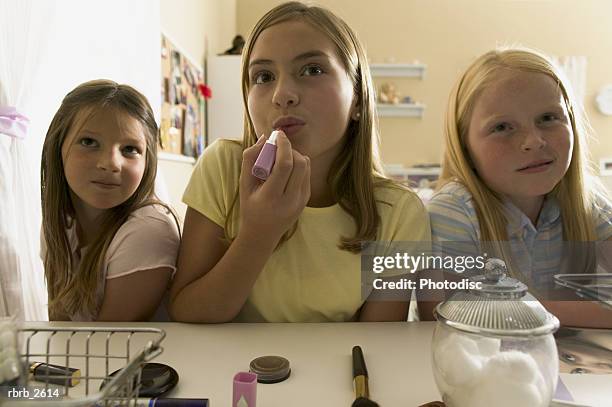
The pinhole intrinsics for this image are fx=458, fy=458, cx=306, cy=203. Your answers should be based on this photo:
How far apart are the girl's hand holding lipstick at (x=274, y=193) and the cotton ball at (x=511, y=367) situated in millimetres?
337

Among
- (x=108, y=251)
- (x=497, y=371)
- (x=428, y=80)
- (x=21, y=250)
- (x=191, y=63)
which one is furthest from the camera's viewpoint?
(x=428, y=80)

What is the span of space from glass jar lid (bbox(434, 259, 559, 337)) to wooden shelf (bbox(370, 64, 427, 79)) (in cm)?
317

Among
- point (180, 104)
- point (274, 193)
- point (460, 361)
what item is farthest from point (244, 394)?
point (180, 104)

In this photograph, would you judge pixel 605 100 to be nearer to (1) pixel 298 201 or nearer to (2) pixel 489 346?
(1) pixel 298 201

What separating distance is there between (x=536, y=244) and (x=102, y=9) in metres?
1.30

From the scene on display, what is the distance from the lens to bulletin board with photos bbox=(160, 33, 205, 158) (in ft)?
6.47

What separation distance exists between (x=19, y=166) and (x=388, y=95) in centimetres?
280

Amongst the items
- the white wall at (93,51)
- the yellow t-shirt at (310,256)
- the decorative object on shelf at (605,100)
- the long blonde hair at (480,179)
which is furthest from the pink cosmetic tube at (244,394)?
the decorative object on shelf at (605,100)

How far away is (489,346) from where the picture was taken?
0.34 metres

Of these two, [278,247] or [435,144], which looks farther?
[435,144]

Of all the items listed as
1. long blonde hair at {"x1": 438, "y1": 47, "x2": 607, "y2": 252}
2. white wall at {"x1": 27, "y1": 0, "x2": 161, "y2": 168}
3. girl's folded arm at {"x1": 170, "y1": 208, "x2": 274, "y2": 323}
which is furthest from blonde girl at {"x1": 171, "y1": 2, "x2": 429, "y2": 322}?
white wall at {"x1": 27, "y1": 0, "x2": 161, "y2": 168}

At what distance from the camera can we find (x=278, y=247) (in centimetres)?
76

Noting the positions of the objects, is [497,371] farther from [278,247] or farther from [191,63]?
[191,63]

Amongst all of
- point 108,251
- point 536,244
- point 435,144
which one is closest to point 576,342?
Answer: point 536,244
